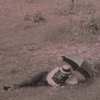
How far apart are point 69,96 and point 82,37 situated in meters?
4.72

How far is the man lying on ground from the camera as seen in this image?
5779 millimetres

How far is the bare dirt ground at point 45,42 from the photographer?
552 centimetres

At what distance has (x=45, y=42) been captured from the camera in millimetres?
9227

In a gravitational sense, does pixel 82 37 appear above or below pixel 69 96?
above

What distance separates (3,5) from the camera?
1398 cm

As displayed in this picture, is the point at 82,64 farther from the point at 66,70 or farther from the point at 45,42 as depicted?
Answer: the point at 45,42

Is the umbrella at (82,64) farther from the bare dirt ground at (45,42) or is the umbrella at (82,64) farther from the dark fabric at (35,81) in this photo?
the dark fabric at (35,81)

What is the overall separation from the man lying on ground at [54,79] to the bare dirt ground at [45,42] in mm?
190

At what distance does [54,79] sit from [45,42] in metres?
3.39

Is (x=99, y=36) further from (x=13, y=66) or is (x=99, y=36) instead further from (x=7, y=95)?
(x=7, y=95)

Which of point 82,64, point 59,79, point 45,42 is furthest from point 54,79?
point 45,42

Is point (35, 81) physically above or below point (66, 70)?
below

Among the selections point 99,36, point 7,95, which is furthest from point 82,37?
point 7,95

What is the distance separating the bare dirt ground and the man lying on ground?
19cm
